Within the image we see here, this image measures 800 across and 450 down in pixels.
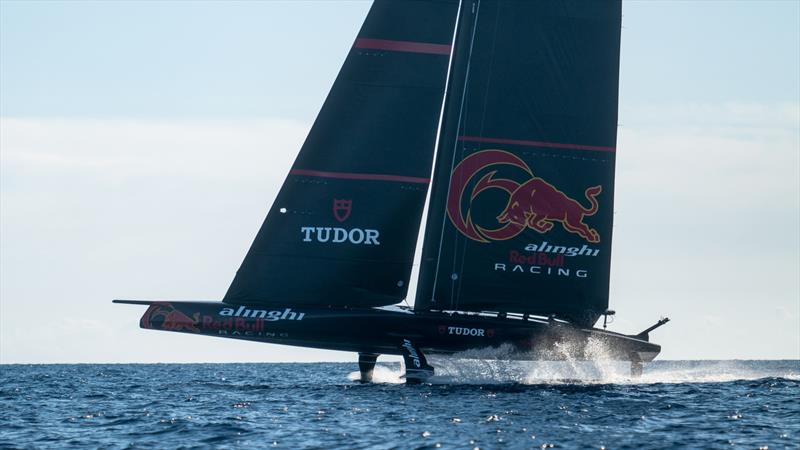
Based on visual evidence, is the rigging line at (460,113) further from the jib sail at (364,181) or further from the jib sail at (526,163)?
the jib sail at (364,181)

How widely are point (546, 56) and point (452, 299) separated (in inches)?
271

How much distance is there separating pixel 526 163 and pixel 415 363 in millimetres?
6100

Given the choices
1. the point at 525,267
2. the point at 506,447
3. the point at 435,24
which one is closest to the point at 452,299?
Result: the point at 525,267

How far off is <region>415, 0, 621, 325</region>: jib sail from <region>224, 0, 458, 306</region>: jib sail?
0.75 m

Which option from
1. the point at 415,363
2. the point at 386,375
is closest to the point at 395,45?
the point at 415,363

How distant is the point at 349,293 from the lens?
29469 mm

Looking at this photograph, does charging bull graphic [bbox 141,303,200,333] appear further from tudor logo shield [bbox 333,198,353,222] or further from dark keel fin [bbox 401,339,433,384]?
dark keel fin [bbox 401,339,433,384]

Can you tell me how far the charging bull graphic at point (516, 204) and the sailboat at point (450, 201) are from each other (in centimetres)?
4

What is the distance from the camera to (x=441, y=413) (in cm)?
2331

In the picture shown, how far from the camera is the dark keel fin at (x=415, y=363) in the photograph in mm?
29047

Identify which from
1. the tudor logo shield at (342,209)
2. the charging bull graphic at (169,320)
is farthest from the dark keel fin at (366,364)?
the charging bull graphic at (169,320)

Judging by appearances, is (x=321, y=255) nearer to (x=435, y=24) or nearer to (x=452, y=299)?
(x=452, y=299)

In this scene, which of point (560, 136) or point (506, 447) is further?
point (560, 136)

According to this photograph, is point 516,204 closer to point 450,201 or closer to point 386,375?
point 450,201
